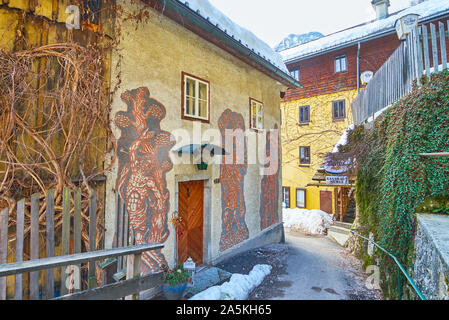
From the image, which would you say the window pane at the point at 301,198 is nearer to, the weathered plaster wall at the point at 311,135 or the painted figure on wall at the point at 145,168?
the weathered plaster wall at the point at 311,135

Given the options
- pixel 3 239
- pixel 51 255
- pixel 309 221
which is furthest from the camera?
pixel 309 221

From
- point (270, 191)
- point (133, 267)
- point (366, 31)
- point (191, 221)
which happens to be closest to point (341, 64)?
point (366, 31)

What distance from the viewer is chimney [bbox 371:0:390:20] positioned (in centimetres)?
1628

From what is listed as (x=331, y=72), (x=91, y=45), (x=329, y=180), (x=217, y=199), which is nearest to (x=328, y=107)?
(x=331, y=72)

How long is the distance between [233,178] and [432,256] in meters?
4.68

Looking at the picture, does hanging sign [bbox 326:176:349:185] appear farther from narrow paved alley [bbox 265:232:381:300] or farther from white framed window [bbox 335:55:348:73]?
white framed window [bbox 335:55:348:73]

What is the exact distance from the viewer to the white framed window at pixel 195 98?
5.41 meters

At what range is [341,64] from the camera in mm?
15492

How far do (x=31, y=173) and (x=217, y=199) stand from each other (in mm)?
4036

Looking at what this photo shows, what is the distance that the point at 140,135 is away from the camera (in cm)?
443

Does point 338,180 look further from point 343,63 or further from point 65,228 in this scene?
point 343,63

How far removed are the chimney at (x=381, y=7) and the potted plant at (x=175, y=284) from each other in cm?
2025

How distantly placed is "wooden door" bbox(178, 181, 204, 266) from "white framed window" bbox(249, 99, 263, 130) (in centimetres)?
295

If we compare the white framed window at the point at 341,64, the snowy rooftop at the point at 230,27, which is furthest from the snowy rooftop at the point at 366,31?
the snowy rooftop at the point at 230,27
